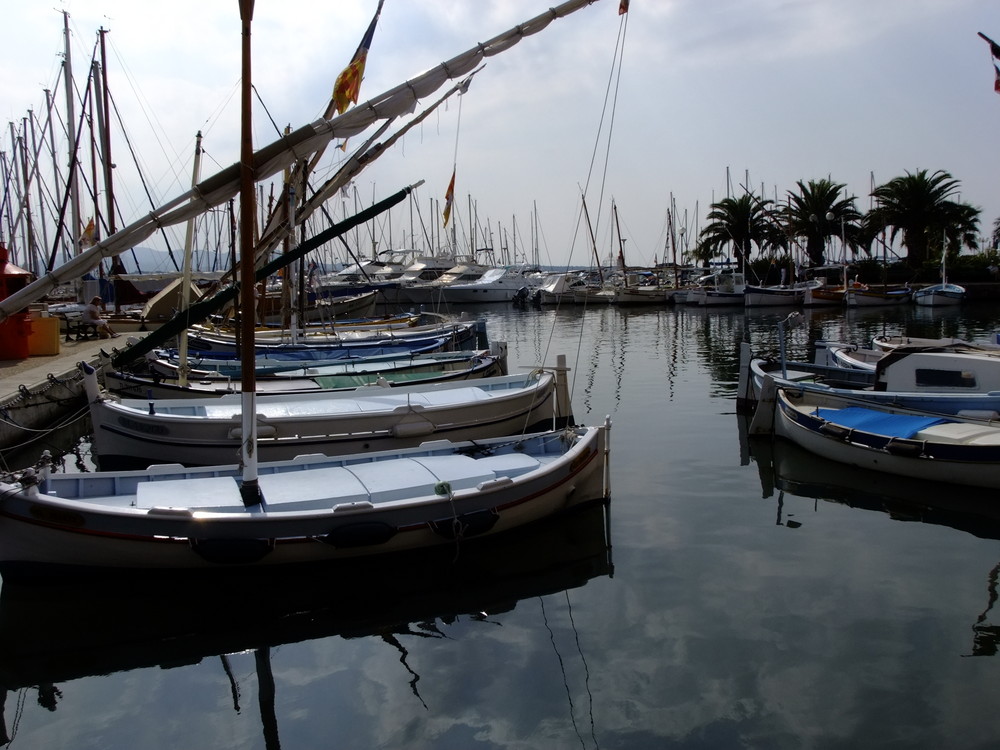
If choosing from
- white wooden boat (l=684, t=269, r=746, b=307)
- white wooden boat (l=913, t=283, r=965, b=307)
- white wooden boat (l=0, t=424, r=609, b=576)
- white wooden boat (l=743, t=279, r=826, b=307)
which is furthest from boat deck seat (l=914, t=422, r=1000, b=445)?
white wooden boat (l=684, t=269, r=746, b=307)

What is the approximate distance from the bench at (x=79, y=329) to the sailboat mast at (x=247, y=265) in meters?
24.0

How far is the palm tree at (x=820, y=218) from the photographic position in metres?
70.9

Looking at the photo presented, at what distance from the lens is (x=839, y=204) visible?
234 ft

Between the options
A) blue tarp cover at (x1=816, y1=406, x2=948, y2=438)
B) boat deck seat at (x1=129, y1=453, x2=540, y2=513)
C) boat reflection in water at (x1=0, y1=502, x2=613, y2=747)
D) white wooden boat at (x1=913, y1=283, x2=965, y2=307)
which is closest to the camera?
boat reflection in water at (x1=0, y1=502, x2=613, y2=747)

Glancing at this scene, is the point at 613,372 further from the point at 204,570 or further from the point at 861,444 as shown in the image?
the point at 204,570

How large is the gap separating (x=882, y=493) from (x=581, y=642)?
7.60 m

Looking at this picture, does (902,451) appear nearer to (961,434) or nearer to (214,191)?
(961,434)

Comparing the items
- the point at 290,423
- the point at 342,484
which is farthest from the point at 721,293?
the point at 342,484

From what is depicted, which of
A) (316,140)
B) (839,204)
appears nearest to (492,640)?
(316,140)

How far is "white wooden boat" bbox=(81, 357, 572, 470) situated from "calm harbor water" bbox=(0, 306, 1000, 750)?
12.1 ft

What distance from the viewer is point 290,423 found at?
14.3 metres

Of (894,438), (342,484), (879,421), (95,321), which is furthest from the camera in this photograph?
(95,321)

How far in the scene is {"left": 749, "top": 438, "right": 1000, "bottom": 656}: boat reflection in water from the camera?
12.2 m

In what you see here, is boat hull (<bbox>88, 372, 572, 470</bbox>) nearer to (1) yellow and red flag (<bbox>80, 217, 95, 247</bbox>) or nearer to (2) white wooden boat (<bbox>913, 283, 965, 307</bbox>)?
(1) yellow and red flag (<bbox>80, 217, 95, 247</bbox>)
